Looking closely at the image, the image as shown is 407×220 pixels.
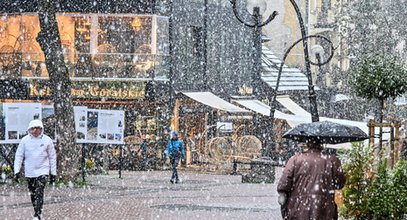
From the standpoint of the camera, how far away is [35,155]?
1526 centimetres

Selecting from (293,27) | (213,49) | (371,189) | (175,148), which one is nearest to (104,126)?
(175,148)

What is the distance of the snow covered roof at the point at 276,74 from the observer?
144ft

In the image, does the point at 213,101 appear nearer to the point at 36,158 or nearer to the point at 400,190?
the point at 36,158

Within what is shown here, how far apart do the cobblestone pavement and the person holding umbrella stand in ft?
20.9

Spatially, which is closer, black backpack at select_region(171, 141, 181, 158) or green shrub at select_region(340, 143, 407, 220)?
green shrub at select_region(340, 143, 407, 220)

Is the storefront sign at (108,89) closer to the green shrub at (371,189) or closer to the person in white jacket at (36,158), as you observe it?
the person in white jacket at (36,158)

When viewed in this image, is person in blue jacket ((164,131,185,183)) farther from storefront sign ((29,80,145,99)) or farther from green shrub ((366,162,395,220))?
green shrub ((366,162,395,220))

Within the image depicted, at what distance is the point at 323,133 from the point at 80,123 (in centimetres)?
1500

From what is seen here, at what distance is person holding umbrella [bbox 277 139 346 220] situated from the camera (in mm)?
10242

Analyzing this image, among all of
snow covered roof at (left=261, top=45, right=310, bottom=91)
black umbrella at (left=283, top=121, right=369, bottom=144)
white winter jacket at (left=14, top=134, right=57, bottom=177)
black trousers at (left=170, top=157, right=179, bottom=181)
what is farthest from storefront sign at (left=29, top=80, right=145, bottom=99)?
black umbrella at (left=283, top=121, right=369, bottom=144)

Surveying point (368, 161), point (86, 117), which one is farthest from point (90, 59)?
point (368, 161)

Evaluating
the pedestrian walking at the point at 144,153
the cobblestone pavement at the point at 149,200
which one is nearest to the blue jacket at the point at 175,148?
the cobblestone pavement at the point at 149,200

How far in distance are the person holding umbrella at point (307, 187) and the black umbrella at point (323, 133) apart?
22.6 inches

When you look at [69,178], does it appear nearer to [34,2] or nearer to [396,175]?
[396,175]
